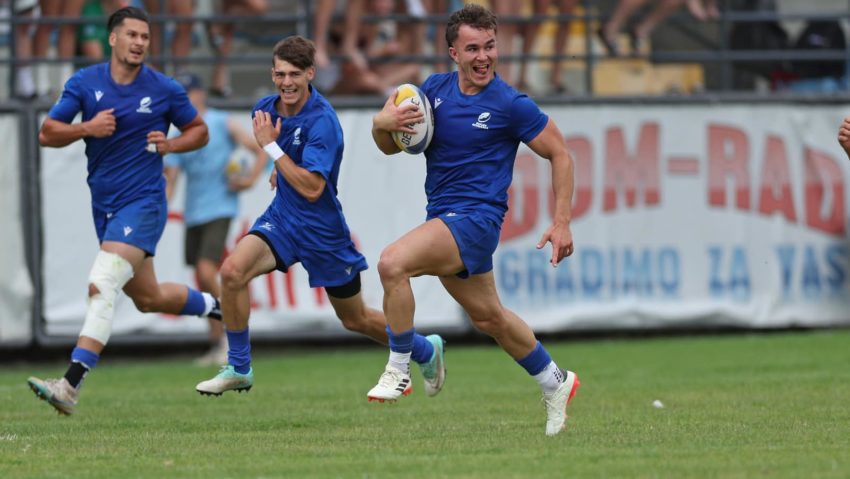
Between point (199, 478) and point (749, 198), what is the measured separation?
11.2 meters

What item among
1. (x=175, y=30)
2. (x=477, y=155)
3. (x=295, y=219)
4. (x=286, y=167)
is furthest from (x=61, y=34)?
(x=477, y=155)

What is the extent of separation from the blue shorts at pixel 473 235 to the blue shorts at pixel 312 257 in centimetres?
109

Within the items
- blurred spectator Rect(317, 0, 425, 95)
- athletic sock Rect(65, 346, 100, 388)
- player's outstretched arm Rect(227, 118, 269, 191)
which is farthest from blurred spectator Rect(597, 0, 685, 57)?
athletic sock Rect(65, 346, 100, 388)

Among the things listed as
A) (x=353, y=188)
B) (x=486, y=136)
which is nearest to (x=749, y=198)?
(x=353, y=188)

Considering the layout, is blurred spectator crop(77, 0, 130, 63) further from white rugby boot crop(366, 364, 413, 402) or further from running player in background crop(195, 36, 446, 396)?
white rugby boot crop(366, 364, 413, 402)

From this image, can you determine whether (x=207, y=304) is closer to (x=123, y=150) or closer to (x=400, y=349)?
(x=123, y=150)

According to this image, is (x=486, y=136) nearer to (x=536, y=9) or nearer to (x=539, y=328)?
(x=539, y=328)

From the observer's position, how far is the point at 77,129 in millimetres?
10180

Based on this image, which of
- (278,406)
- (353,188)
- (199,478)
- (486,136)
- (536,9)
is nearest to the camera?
(199,478)

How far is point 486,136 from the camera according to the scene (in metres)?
8.80

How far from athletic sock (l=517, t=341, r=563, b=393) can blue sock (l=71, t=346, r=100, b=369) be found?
292 centimetres

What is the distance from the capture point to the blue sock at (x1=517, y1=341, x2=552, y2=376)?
8914mm

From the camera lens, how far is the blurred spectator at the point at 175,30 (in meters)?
16.9

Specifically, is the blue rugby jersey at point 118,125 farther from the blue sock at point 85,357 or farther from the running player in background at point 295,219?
the running player in background at point 295,219
